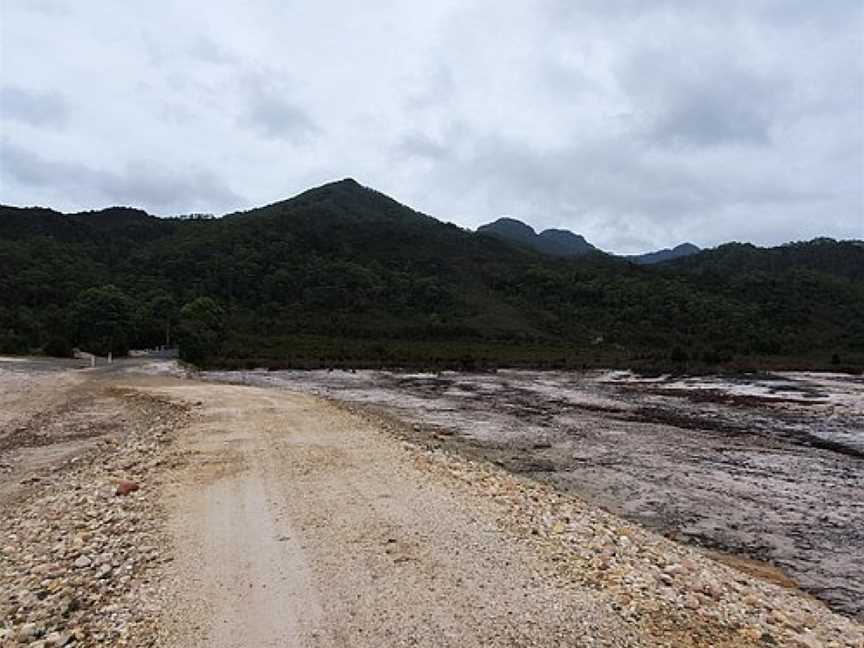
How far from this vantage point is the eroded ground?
39.2 ft

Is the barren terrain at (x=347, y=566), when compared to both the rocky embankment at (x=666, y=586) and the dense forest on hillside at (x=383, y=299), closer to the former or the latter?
the rocky embankment at (x=666, y=586)

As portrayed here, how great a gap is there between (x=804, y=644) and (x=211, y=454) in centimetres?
1205

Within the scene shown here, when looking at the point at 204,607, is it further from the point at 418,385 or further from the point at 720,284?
the point at 720,284

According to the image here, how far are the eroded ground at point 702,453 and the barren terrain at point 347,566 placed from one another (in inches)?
65.9

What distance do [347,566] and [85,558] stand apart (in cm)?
334

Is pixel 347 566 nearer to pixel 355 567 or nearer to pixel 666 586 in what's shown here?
pixel 355 567

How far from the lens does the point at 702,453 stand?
68.9ft

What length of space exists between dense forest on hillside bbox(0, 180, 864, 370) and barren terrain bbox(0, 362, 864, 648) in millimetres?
58244

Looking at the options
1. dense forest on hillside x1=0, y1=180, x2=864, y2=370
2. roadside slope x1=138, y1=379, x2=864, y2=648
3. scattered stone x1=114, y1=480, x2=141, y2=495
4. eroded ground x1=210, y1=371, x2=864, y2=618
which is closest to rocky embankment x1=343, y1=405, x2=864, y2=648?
roadside slope x1=138, y1=379, x2=864, y2=648

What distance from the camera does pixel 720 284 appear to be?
158875 mm

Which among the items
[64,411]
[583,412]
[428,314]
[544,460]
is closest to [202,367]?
[64,411]

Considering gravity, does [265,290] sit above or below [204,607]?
above

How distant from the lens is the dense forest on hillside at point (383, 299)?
79500 millimetres

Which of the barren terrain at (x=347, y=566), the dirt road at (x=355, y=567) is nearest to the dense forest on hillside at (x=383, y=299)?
the barren terrain at (x=347, y=566)
